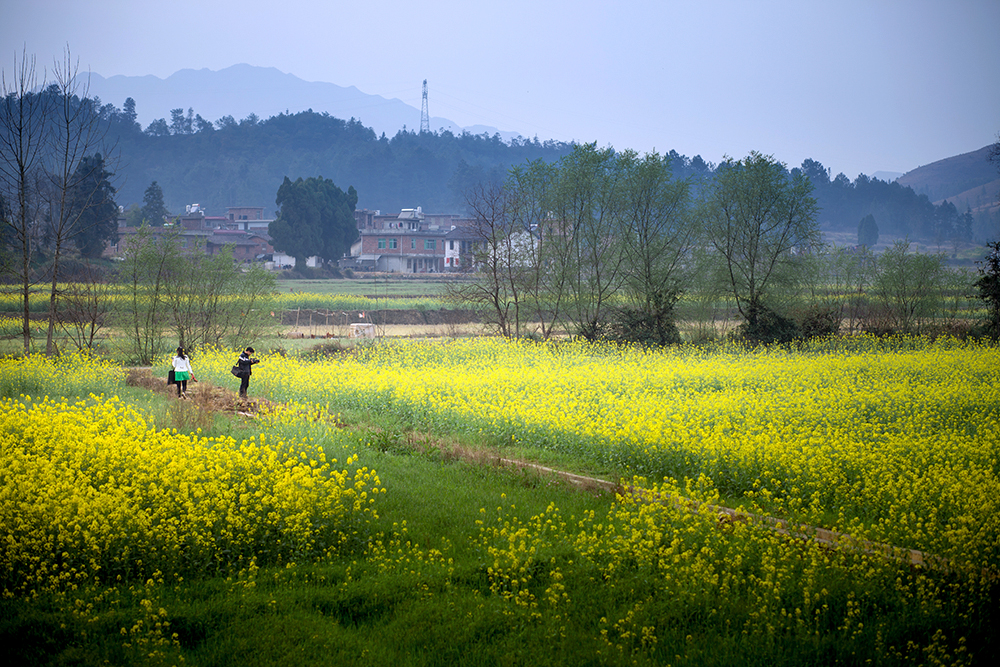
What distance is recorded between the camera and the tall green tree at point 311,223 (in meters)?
73.8

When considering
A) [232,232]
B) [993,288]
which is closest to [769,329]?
[993,288]

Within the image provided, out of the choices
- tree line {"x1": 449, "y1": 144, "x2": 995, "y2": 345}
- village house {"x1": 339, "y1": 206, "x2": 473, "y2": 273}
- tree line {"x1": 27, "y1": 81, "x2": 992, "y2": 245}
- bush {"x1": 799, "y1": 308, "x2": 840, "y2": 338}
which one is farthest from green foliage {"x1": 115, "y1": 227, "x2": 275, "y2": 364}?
tree line {"x1": 27, "y1": 81, "x2": 992, "y2": 245}

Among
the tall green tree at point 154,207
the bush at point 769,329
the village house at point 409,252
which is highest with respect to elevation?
the tall green tree at point 154,207

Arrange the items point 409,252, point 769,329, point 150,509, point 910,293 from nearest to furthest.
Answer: point 150,509, point 769,329, point 910,293, point 409,252

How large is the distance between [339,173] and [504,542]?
126277mm

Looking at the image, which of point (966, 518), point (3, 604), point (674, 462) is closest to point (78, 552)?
point (3, 604)

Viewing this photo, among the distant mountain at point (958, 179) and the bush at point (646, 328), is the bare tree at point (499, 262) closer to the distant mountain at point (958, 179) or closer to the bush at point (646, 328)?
the bush at point (646, 328)

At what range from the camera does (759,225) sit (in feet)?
108

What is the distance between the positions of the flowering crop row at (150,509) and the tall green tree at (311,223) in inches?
2650

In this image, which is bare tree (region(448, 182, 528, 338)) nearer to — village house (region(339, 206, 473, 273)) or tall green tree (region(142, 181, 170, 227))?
village house (region(339, 206, 473, 273))

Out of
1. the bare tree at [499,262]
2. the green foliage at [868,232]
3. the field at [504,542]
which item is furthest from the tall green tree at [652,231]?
the green foliage at [868,232]

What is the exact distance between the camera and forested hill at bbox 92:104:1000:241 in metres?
121

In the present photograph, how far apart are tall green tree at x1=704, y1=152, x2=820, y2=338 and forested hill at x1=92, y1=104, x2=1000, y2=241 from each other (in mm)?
87128

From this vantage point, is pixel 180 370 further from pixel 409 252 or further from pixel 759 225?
pixel 409 252
